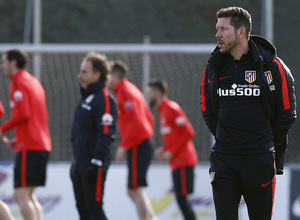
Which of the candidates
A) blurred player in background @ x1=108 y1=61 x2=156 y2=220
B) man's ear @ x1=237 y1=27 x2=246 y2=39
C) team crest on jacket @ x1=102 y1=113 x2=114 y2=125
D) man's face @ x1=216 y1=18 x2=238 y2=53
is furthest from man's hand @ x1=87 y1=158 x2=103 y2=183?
blurred player in background @ x1=108 y1=61 x2=156 y2=220

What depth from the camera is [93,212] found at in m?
6.50

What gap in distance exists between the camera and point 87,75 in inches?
272

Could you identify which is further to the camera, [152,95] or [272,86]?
[152,95]

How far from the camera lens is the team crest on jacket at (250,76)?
5.04m

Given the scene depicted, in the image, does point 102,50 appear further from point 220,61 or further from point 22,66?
point 220,61

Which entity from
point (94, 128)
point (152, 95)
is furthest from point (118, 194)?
point (94, 128)

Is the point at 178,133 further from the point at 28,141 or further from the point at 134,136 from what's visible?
the point at 28,141

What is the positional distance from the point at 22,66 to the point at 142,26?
18.0 feet

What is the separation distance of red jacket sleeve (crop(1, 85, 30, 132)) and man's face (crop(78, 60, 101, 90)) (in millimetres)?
1229

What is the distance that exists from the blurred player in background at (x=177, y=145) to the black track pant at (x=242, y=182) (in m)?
4.70

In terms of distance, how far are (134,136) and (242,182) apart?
4.39m

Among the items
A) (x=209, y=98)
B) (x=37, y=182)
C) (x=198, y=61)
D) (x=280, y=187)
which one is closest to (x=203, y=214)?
(x=280, y=187)

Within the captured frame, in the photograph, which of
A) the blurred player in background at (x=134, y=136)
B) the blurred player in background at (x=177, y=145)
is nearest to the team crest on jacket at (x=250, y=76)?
the blurred player in background at (x=134, y=136)

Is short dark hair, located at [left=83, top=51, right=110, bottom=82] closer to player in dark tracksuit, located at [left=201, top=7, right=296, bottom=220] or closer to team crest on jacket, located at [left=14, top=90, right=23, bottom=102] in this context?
team crest on jacket, located at [left=14, top=90, right=23, bottom=102]
